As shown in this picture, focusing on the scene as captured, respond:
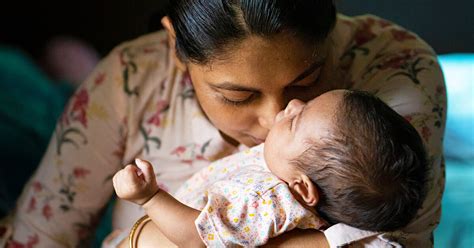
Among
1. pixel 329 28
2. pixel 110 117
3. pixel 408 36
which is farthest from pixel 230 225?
pixel 408 36

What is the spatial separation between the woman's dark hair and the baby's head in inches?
4.8

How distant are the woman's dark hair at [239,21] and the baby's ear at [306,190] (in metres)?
0.22

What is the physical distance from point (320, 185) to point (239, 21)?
0.27m

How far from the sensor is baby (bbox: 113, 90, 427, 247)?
1.04 m

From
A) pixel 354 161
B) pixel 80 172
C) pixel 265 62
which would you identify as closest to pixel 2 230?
pixel 80 172

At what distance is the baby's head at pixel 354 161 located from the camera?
3.40ft

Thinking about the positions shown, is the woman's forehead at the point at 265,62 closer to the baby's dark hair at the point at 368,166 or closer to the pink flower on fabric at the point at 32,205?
the baby's dark hair at the point at 368,166

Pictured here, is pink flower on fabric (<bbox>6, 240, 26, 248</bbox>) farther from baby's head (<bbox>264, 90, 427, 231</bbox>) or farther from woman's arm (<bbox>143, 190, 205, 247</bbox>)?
baby's head (<bbox>264, 90, 427, 231</bbox>)

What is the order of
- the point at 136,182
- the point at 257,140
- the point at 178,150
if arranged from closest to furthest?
the point at 136,182 < the point at 257,140 < the point at 178,150

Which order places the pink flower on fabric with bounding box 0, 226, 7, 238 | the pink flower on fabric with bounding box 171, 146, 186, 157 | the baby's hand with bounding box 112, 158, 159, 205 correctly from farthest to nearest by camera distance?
the pink flower on fabric with bounding box 0, 226, 7, 238 → the pink flower on fabric with bounding box 171, 146, 186, 157 → the baby's hand with bounding box 112, 158, 159, 205

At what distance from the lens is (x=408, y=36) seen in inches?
58.4

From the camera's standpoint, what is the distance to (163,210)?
1064 millimetres

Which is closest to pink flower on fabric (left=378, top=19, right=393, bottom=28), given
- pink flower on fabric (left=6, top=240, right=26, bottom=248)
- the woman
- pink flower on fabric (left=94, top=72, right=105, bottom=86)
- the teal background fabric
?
the woman

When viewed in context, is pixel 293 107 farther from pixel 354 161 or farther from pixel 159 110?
pixel 159 110
